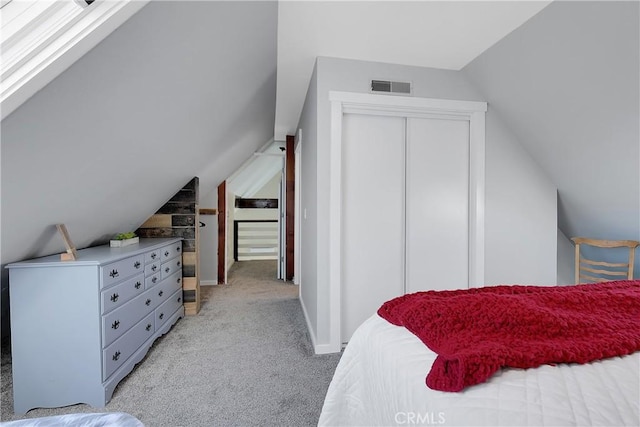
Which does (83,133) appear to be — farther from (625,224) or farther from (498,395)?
(625,224)

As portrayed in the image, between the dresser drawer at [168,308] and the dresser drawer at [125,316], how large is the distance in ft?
0.36

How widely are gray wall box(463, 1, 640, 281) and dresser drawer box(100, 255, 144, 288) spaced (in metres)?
2.90

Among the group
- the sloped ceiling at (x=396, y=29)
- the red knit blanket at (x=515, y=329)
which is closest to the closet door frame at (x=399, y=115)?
the sloped ceiling at (x=396, y=29)

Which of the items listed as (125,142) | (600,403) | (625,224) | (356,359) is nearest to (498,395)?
(600,403)

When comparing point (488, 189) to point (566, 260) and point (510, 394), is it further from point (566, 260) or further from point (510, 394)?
point (510, 394)

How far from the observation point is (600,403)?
0.59 meters

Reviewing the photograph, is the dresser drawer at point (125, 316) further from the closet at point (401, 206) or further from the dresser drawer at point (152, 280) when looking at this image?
the closet at point (401, 206)

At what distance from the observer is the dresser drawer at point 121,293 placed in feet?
5.25

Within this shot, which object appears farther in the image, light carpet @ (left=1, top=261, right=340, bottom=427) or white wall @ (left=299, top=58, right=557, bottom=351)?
white wall @ (left=299, top=58, right=557, bottom=351)

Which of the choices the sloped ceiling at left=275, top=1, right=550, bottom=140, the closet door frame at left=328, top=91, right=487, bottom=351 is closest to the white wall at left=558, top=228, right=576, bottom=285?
the closet door frame at left=328, top=91, right=487, bottom=351

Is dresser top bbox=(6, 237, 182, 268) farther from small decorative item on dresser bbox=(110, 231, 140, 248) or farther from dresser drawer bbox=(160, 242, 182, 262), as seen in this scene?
dresser drawer bbox=(160, 242, 182, 262)

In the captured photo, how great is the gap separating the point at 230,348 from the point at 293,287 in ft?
6.16

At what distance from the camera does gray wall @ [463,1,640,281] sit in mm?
1591

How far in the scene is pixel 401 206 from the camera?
2.37 metres
